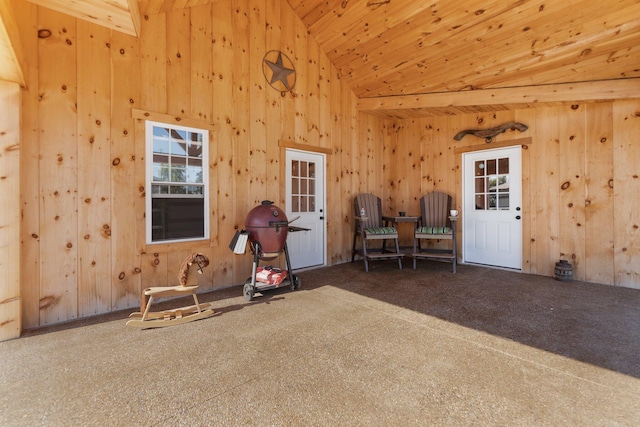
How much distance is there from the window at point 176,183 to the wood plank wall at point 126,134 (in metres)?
0.10

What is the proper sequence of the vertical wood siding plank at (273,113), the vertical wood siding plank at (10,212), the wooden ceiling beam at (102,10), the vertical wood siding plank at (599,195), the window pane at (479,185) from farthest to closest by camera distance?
the window pane at (479,185) < the vertical wood siding plank at (273,113) < the vertical wood siding plank at (599,195) < the vertical wood siding plank at (10,212) < the wooden ceiling beam at (102,10)

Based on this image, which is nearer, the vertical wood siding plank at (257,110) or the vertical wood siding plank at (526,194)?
the vertical wood siding plank at (257,110)

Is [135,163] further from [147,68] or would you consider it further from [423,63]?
[423,63]

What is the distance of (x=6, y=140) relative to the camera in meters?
2.41

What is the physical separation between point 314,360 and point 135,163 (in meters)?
2.77

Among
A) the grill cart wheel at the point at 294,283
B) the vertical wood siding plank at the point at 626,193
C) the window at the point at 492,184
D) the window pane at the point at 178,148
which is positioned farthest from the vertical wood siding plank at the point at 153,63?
the vertical wood siding plank at the point at 626,193

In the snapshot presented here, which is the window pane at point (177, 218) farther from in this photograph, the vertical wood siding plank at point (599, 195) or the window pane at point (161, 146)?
the vertical wood siding plank at point (599, 195)

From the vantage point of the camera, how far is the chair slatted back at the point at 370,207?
5316mm

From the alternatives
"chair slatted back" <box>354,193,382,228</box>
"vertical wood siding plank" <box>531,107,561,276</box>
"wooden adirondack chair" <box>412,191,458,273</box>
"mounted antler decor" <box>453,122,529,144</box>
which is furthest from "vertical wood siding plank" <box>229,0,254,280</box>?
"vertical wood siding plank" <box>531,107,561,276</box>

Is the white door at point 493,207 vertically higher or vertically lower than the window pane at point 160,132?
lower

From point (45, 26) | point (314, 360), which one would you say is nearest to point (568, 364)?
point (314, 360)

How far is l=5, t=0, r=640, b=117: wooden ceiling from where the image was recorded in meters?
3.10

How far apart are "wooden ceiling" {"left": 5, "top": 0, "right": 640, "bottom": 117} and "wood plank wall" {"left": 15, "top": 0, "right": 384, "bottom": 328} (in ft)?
1.68

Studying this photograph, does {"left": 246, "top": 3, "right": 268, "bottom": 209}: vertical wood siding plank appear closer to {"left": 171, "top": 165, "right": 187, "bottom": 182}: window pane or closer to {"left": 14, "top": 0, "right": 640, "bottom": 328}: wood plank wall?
{"left": 14, "top": 0, "right": 640, "bottom": 328}: wood plank wall
